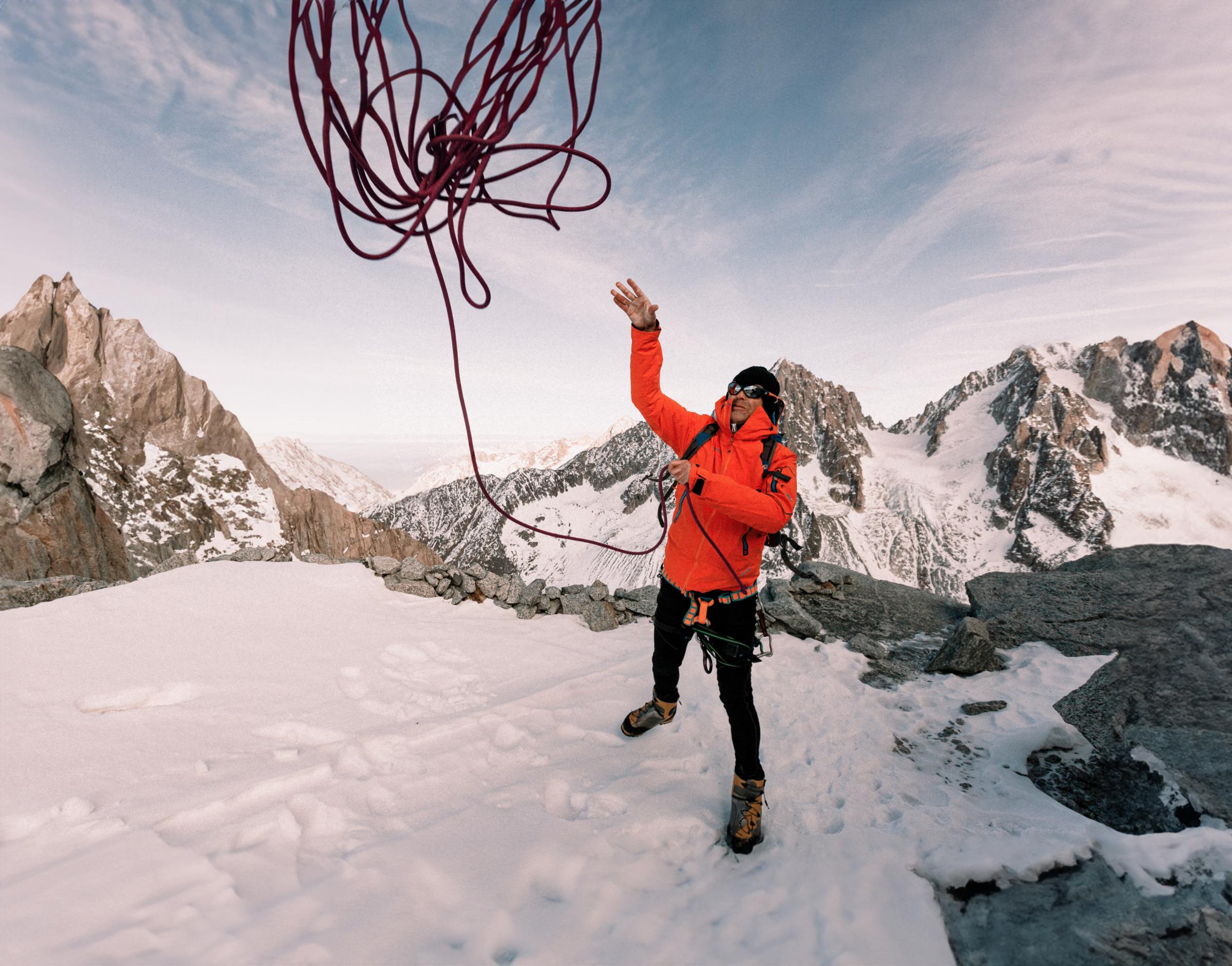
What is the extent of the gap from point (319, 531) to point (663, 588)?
5946cm

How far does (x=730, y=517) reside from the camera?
3.39 meters

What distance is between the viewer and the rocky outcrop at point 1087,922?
2068mm

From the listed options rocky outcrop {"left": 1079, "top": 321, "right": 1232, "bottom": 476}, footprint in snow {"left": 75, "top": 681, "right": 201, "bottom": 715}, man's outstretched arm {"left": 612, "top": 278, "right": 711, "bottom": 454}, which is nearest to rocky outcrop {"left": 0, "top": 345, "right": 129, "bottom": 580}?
footprint in snow {"left": 75, "top": 681, "right": 201, "bottom": 715}

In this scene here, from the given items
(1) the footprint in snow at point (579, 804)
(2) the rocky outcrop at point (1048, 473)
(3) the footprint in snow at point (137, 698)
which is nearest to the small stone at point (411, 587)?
(3) the footprint in snow at point (137, 698)

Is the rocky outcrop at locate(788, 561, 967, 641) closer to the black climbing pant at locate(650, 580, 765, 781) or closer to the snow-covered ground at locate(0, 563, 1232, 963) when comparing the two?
the snow-covered ground at locate(0, 563, 1232, 963)

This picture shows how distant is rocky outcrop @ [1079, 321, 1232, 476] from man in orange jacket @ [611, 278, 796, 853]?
240433 millimetres

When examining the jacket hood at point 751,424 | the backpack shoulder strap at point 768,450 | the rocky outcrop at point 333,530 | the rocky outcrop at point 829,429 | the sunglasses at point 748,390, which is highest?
the rocky outcrop at point 829,429

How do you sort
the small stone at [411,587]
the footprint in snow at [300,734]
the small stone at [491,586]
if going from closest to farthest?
the footprint in snow at [300,734], the small stone at [411,587], the small stone at [491,586]

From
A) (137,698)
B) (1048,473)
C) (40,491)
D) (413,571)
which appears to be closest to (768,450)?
(137,698)

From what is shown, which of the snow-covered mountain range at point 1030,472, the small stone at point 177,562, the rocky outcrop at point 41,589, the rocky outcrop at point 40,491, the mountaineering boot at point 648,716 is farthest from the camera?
the snow-covered mountain range at point 1030,472

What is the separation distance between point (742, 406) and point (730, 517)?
78 centimetres

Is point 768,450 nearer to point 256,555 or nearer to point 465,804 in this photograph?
point 465,804

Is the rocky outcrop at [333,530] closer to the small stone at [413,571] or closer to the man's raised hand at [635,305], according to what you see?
the small stone at [413,571]

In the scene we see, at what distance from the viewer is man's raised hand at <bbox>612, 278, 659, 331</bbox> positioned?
3.48 metres
